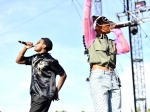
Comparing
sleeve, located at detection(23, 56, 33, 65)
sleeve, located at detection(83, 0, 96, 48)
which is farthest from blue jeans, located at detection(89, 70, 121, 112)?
sleeve, located at detection(23, 56, 33, 65)

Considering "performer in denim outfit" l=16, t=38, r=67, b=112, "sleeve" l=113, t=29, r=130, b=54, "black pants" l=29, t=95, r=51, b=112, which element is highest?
"sleeve" l=113, t=29, r=130, b=54

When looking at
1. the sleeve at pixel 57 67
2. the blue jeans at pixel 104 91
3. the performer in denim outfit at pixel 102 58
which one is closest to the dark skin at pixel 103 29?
the performer in denim outfit at pixel 102 58

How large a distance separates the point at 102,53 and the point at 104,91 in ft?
1.36

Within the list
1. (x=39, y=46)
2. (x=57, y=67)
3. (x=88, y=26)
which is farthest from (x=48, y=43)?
(x=88, y=26)

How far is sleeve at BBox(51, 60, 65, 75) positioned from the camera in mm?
4145

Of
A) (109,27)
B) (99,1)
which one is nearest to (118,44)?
(109,27)

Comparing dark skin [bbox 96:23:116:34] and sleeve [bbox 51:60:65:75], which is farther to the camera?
sleeve [bbox 51:60:65:75]

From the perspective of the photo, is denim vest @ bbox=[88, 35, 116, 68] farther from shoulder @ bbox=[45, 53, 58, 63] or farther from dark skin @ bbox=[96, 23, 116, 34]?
shoulder @ bbox=[45, 53, 58, 63]

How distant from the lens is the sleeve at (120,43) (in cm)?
381

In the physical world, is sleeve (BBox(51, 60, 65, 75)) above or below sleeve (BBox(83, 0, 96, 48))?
below

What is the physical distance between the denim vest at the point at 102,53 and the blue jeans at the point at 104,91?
0.10 m

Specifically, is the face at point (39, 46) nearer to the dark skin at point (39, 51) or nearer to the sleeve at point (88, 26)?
the dark skin at point (39, 51)

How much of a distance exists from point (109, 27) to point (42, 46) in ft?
2.84

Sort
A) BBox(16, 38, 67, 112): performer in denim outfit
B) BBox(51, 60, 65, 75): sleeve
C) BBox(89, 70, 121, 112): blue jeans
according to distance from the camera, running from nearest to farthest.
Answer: BBox(89, 70, 121, 112): blue jeans → BBox(16, 38, 67, 112): performer in denim outfit → BBox(51, 60, 65, 75): sleeve
